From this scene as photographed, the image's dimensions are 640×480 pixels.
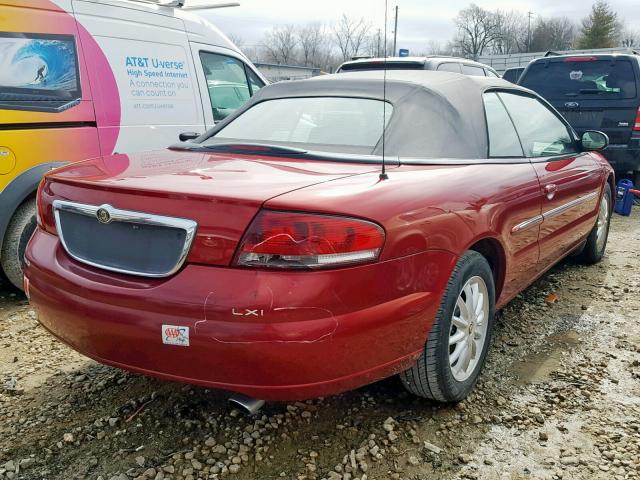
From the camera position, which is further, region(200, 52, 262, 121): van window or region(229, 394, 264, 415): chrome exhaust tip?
region(200, 52, 262, 121): van window

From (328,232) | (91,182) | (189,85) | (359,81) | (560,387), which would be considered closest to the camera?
(328,232)

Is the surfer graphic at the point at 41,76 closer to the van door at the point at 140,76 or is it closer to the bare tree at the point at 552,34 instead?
the van door at the point at 140,76

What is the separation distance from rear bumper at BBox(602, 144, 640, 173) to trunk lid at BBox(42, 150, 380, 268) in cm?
592

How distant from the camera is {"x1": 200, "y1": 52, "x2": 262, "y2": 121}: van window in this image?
5531 mm

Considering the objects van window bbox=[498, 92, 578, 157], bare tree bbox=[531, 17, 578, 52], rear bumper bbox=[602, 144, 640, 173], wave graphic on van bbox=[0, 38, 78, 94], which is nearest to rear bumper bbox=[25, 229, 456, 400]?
van window bbox=[498, 92, 578, 157]

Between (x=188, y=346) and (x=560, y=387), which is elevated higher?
(x=188, y=346)

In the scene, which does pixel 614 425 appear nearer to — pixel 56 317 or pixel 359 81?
pixel 359 81

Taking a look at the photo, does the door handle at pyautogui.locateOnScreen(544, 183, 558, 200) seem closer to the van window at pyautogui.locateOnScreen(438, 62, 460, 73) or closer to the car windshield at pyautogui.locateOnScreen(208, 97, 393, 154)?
the car windshield at pyautogui.locateOnScreen(208, 97, 393, 154)

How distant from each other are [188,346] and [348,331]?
54 centimetres

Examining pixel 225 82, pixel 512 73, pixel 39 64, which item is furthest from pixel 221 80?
pixel 512 73

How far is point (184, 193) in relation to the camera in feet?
6.46

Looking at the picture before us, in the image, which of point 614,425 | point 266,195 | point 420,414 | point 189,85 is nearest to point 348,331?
point 266,195

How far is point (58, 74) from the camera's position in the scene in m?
4.08

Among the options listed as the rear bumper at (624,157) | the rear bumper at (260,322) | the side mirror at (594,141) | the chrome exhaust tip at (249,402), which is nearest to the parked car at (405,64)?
the rear bumper at (624,157)
